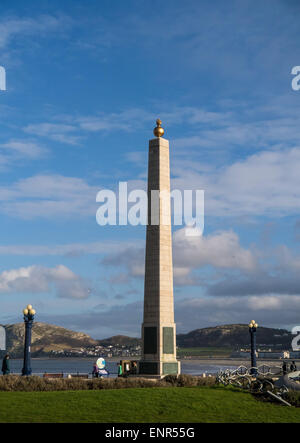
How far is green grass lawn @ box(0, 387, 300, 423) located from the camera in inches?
674

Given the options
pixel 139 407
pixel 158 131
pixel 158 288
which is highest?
pixel 158 131

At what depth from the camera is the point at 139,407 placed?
18.7 meters

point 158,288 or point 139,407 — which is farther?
point 158,288

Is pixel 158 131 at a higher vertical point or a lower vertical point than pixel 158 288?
higher

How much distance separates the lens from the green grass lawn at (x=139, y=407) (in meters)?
17.1

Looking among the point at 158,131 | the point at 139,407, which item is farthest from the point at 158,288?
the point at 139,407

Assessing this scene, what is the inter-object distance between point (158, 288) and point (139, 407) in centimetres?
1474

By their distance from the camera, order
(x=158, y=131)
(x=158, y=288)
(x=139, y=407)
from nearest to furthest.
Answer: (x=139, y=407), (x=158, y=288), (x=158, y=131)

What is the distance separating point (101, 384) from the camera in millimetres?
23891

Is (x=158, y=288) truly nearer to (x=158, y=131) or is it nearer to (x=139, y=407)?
A: (x=158, y=131)

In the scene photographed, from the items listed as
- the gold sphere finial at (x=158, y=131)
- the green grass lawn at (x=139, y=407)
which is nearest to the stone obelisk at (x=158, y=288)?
the gold sphere finial at (x=158, y=131)
